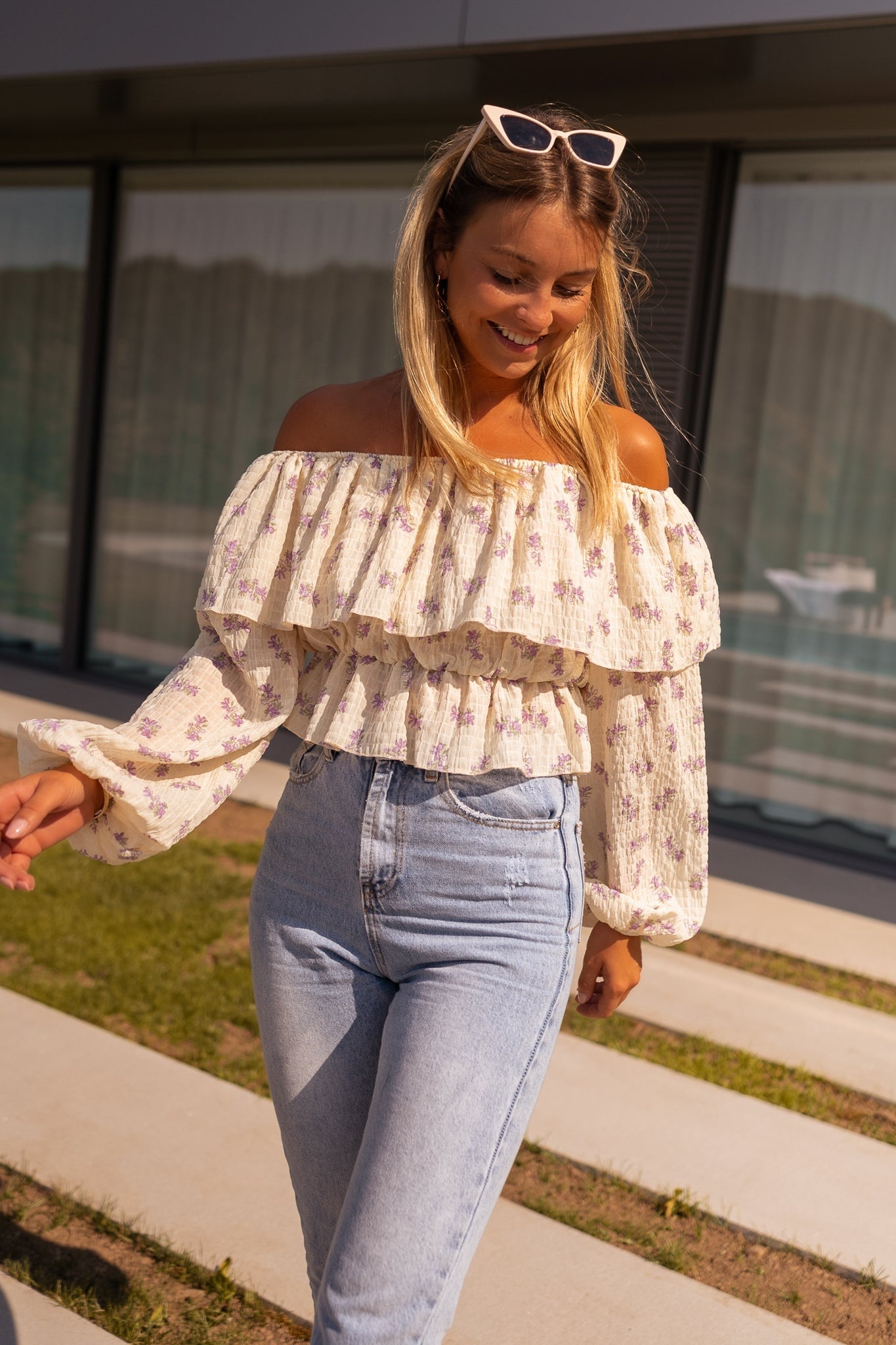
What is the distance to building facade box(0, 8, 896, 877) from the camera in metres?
5.09

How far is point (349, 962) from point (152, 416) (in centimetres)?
705

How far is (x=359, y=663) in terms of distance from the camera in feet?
5.57

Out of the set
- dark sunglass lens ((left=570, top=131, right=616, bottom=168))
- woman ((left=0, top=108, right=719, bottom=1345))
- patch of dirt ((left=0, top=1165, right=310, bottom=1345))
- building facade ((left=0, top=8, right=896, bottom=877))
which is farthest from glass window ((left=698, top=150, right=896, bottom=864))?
dark sunglass lens ((left=570, top=131, right=616, bottom=168))

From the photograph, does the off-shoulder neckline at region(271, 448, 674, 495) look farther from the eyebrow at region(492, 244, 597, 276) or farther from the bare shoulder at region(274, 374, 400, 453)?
the eyebrow at region(492, 244, 597, 276)

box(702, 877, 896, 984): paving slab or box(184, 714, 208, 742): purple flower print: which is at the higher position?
box(184, 714, 208, 742): purple flower print

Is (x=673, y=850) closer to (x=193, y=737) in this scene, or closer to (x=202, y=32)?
(x=193, y=737)

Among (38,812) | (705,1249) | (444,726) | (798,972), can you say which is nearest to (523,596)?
(444,726)

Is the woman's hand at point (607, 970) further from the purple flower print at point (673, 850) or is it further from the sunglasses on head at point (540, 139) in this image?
the sunglasses on head at point (540, 139)

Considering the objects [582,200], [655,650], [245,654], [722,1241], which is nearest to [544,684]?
[655,650]

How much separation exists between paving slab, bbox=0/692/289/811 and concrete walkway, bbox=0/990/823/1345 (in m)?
2.30

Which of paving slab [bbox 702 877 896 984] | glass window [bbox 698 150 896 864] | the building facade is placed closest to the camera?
paving slab [bbox 702 877 896 984]

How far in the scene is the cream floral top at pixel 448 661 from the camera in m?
1.63

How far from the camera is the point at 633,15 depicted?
446 cm

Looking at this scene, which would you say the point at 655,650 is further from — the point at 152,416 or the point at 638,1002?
the point at 152,416
